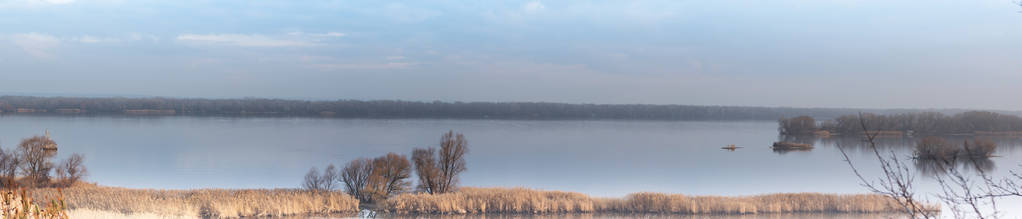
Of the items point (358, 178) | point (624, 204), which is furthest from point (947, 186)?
point (358, 178)

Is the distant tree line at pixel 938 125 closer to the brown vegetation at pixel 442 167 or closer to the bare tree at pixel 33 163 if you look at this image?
the brown vegetation at pixel 442 167

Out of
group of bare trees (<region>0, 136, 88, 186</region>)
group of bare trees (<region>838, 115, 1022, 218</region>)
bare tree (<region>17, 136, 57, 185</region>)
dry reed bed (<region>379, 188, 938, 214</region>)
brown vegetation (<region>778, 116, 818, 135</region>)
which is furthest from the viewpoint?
brown vegetation (<region>778, 116, 818, 135</region>)

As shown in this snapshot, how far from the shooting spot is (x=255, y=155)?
112 ft

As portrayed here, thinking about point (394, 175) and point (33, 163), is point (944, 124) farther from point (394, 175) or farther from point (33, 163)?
point (33, 163)

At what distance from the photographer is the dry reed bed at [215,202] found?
480 inches

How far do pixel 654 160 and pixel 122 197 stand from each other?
26.8 metres

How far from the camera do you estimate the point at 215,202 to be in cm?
1252

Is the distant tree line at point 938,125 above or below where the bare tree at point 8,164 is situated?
above

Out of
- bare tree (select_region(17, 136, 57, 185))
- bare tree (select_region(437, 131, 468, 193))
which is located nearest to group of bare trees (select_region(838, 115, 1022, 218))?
bare tree (select_region(437, 131, 468, 193))

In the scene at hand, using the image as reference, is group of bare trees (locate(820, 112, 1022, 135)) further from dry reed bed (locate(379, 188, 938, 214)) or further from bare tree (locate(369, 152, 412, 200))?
bare tree (locate(369, 152, 412, 200))

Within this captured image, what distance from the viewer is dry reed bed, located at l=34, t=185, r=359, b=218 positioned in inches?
480

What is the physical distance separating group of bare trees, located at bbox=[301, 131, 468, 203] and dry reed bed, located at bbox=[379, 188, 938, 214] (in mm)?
1640

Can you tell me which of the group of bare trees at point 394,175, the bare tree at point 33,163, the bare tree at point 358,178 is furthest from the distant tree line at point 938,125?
the bare tree at point 33,163

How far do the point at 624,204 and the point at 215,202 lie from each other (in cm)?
779
